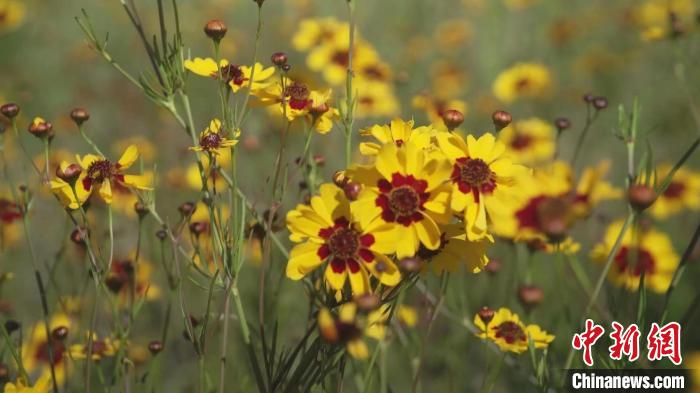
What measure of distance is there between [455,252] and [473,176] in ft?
0.45

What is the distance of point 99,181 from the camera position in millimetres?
1267

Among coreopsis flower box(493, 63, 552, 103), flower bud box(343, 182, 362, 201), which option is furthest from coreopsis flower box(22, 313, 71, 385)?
coreopsis flower box(493, 63, 552, 103)

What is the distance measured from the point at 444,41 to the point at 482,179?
3.77 meters

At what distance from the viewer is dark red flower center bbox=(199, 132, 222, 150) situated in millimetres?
1171

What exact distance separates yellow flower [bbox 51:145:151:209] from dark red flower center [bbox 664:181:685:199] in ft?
7.01

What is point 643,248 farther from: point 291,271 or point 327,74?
point 291,271

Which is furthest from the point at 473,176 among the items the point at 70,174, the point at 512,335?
the point at 70,174

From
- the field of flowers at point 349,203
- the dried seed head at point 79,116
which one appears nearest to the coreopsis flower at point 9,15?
the field of flowers at point 349,203

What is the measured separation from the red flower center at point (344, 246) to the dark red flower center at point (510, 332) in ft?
1.67

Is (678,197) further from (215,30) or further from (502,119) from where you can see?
(215,30)

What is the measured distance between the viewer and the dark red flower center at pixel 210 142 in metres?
1.17

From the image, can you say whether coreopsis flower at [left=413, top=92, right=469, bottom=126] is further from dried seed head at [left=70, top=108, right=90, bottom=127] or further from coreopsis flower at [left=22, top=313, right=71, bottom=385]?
coreopsis flower at [left=22, top=313, right=71, bottom=385]

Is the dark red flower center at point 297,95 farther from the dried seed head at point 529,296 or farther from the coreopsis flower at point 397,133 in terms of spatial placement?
the dried seed head at point 529,296

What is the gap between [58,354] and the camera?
1845mm
